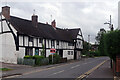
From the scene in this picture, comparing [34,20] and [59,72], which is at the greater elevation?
[34,20]

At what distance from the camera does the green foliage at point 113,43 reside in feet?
53.2

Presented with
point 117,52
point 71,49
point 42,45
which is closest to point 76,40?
point 71,49

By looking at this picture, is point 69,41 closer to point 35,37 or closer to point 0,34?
point 35,37

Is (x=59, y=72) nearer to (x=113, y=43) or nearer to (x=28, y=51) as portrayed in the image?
(x=113, y=43)

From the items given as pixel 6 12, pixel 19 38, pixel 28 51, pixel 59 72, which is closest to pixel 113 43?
pixel 59 72

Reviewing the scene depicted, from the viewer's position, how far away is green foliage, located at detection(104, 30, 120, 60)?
16.2 m

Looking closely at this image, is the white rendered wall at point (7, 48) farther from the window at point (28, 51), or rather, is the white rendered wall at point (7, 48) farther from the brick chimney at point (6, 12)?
the window at point (28, 51)

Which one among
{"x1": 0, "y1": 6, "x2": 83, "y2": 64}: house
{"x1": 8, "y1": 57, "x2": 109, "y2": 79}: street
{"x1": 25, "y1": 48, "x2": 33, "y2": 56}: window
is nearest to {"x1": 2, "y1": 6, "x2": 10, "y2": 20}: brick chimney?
{"x1": 0, "y1": 6, "x2": 83, "y2": 64}: house

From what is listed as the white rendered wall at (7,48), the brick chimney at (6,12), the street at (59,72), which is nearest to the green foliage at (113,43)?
the street at (59,72)

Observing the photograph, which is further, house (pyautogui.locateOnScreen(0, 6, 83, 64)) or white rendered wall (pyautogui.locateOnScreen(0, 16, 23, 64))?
house (pyautogui.locateOnScreen(0, 6, 83, 64))

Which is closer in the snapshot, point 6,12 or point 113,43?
point 113,43

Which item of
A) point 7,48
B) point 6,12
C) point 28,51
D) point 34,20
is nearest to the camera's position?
point 7,48

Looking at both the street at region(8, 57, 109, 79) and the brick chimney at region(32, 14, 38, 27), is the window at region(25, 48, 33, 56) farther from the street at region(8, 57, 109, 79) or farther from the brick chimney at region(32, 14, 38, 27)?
the street at region(8, 57, 109, 79)

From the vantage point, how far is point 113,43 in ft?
53.7
